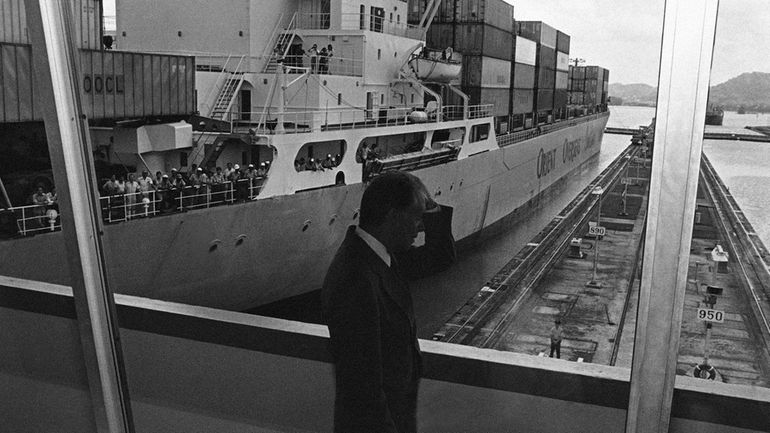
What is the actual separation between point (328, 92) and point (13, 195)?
3.56 feet

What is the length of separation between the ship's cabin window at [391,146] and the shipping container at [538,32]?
38 cm

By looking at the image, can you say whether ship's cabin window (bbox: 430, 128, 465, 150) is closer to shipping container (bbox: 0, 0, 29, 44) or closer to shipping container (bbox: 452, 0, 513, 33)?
shipping container (bbox: 452, 0, 513, 33)

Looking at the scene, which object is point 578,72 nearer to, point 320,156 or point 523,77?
point 523,77

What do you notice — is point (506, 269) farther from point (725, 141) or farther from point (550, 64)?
point (725, 141)

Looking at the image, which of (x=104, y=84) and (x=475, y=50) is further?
(x=104, y=84)

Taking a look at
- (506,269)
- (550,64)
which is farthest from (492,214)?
(550,64)

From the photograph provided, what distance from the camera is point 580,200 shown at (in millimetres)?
1684

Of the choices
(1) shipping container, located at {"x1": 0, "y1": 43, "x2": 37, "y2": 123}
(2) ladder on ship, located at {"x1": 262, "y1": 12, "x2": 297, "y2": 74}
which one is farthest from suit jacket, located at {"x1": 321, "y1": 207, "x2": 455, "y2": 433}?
(2) ladder on ship, located at {"x1": 262, "y1": 12, "x2": 297, "y2": 74}

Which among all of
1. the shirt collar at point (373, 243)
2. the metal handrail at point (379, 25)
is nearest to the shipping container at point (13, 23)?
the metal handrail at point (379, 25)

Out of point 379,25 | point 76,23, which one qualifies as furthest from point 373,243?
point 76,23

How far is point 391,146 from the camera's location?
1901mm

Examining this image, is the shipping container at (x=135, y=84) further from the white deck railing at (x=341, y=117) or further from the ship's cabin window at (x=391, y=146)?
the ship's cabin window at (x=391, y=146)

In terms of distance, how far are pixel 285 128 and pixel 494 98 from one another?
0.93m

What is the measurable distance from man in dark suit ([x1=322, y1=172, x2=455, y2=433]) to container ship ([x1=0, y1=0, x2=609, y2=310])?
11.8 inches
